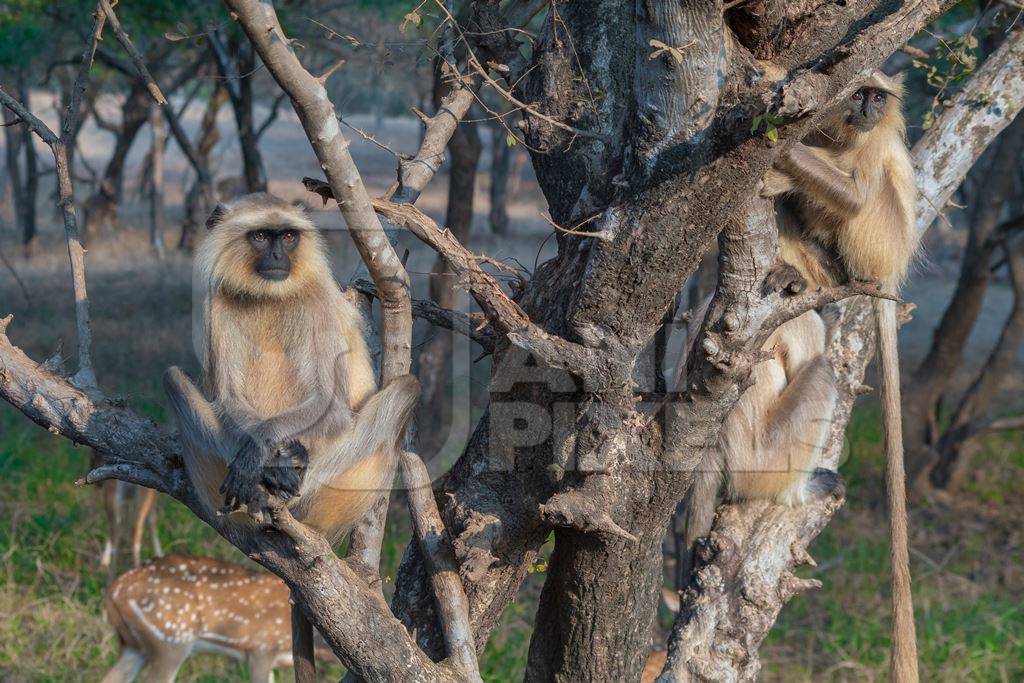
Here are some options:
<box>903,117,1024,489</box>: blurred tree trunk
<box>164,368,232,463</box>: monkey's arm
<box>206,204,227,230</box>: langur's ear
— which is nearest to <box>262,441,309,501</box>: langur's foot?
<box>164,368,232,463</box>: monkey's arm

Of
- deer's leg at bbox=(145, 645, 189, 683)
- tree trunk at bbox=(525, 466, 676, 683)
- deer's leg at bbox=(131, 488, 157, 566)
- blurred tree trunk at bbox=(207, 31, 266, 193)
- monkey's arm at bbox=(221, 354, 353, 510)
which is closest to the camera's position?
monkey's arm at bbox=(221, 354, 353, 510)

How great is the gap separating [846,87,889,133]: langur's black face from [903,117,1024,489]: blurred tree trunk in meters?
4.45

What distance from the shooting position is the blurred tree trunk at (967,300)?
25.3 ft

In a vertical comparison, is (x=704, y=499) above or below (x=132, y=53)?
below

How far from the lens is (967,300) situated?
310 inches

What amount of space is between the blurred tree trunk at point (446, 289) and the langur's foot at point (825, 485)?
3.60 metres

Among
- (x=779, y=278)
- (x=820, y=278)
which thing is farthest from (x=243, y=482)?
(x=820, y=278)

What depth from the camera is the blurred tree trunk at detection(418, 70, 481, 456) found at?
7.08 metres

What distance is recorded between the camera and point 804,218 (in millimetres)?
3887

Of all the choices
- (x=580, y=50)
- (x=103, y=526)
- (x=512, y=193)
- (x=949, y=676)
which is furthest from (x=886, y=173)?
(x=512, y=193)

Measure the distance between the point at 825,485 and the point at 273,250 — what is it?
7.11 feet

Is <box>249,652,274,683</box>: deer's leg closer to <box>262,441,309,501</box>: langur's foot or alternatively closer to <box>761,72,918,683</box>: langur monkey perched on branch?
<box>262,441,309,501</box>: langur's foot

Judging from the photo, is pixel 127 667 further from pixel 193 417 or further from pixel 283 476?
pixel 283 476

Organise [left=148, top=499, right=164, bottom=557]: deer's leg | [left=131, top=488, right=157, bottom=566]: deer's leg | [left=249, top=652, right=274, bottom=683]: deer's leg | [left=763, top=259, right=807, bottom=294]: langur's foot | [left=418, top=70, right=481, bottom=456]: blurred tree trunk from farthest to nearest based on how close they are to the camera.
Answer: [left=418, top=70, right=481, bottom=456]: blurred tree trunk < [left=148, top=499, right=164, bottom=557]: deer's leg < [left=131, top=488, right=157, bottom=566]: deer's leg < [left=249, top=652, right=274, bottom=683]: deer's leg < [left=763, top=259, right=807, bottom=294]: langur's foot
